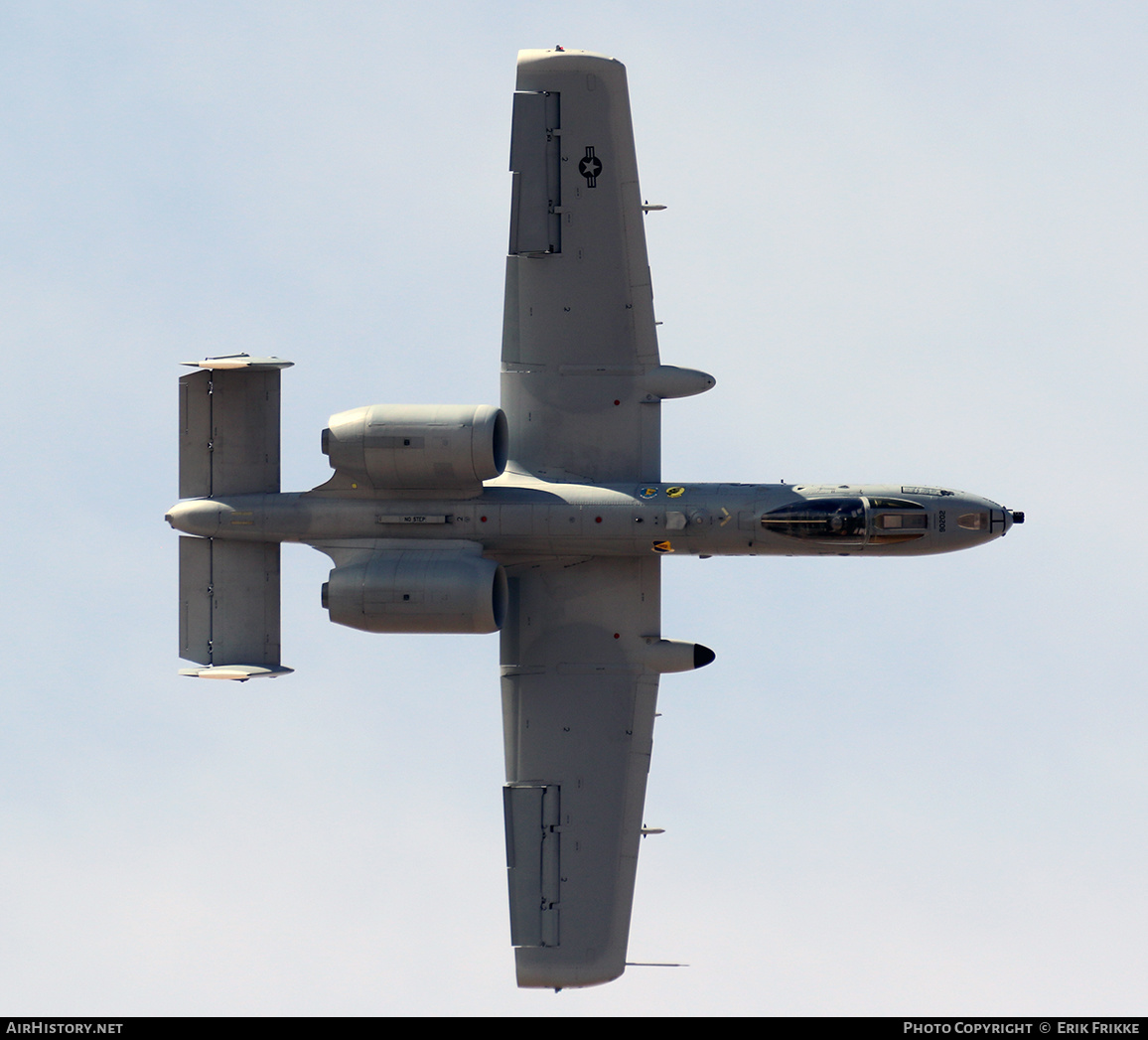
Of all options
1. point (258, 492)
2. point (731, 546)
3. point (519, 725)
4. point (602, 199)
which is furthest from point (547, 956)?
point (602, 199)

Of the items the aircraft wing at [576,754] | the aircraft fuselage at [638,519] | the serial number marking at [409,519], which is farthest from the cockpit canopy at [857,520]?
the serial number marking at [409,519]

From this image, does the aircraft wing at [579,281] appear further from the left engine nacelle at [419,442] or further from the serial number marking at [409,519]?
the serial number marking at [409,519]

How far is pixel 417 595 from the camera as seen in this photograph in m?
26.0

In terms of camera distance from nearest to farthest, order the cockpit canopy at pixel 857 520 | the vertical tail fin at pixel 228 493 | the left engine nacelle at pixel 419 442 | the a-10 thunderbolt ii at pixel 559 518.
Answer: the left engine nacelle at pixel 419 442 < the cockpit canopy at pixel 857 520 < the a-10 thunderbolt ii at pixel 559 518 < the vertical tail fin at pixel 228 493

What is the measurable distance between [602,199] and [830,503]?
249 inches

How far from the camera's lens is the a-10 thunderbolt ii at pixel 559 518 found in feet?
86.9

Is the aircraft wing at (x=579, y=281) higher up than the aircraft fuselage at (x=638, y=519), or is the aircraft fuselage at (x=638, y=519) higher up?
the aircraft wing at (x=579, y=281)

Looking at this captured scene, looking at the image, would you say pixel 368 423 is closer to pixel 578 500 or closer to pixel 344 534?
pixel 344 534

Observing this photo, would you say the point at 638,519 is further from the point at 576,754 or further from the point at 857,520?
the point at 576,754

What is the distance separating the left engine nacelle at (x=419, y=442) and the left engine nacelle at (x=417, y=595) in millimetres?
1416

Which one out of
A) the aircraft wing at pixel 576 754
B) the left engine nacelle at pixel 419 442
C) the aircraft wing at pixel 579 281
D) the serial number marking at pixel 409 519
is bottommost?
the aircraft wing at pixel 576 754

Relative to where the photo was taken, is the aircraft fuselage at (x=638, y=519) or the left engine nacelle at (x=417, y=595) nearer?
the left engine nacelle at (x=417, y=595)

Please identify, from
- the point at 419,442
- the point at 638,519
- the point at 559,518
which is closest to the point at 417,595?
the point at 419,442

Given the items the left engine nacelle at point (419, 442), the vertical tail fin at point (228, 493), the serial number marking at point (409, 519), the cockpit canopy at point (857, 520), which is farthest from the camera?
the vertical tail fin at point (228, 493)
